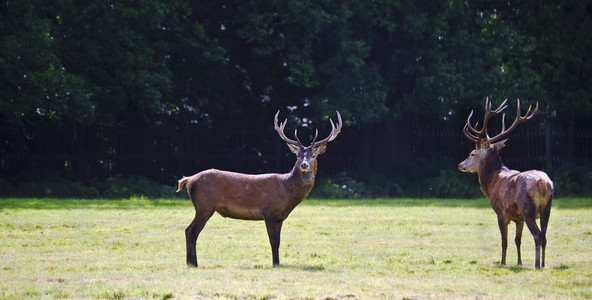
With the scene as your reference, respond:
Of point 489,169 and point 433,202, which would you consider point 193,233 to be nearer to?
point 489,169

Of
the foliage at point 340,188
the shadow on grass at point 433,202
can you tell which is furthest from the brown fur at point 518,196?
the foliage at point 340,188

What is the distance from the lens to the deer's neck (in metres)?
14.8

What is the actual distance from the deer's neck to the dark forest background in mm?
15120

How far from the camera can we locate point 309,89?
110 ft

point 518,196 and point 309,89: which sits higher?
point 309,89

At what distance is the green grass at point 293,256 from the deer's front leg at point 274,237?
20 cm

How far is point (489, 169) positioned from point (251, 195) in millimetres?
3758

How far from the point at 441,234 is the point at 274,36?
1540cm

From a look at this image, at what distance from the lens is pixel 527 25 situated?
3356 cm

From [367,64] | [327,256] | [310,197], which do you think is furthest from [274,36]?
[327,256]

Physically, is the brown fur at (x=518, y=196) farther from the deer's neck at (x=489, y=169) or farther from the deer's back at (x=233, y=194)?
the deer's back at (x=233, y=194)

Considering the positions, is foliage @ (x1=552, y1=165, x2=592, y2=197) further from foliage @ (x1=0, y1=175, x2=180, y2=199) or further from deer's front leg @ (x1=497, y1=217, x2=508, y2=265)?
deer's front leg @ (x1=497, y1=217, x2=508, y2=265)

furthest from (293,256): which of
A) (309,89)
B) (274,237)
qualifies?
(309,89)

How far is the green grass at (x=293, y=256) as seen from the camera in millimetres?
11242
